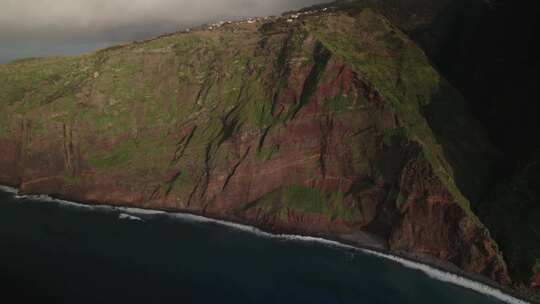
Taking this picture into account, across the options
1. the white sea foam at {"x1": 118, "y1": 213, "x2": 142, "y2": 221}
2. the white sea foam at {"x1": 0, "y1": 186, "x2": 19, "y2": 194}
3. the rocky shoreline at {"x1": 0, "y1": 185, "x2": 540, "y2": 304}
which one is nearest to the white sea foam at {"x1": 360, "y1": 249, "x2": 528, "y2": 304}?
the rocky shoreline at {"x1": 0, "y1": 185, "x2": 540, "y2": 304}

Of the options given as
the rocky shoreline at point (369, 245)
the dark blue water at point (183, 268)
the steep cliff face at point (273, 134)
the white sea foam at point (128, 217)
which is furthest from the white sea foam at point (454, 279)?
the white sea foam at point (128, 217)

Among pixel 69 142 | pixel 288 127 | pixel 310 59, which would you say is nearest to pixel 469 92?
pixel 310 59

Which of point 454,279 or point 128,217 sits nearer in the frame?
point 454,279

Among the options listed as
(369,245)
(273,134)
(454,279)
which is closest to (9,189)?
(273,134)

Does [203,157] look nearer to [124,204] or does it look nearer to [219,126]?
[219,126]

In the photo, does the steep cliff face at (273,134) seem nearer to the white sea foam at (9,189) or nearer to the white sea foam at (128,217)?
the white sea foam at (9,189)

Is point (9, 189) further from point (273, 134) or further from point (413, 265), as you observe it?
point (413, 265)
